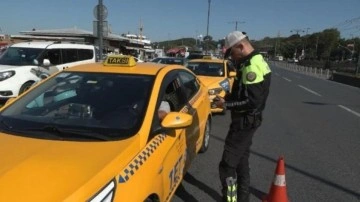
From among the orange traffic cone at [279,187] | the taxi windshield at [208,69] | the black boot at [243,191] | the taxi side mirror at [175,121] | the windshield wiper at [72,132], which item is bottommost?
the black boot at [243,191]

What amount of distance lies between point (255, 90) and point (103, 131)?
1504mm

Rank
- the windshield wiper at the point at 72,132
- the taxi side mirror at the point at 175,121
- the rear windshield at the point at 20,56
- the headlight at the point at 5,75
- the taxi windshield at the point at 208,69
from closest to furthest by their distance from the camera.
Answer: the windshield wiper at the point at 72,132 < the taxi side mirror at the point at 175,121 < the headlight at the point at 5,75 < the taxi windshield at the point at 208,69 < the rear windshield at the point at 20,56

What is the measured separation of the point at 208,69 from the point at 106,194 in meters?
10.3

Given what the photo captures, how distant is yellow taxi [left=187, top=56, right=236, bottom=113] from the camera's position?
10469mm

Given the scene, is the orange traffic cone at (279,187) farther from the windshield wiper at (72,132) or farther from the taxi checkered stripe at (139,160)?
the windshield wiper at (72,132)

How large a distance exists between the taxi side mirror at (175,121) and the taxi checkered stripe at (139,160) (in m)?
0.13

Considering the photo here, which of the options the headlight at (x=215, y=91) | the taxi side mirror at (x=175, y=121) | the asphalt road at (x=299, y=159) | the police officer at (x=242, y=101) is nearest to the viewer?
the taxi side mirror at (x=175, y=121)

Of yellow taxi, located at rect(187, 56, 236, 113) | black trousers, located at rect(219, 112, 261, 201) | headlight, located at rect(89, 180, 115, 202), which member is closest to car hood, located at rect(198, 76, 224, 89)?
yellow taxi, located at rect(187, 56, 236, 113)

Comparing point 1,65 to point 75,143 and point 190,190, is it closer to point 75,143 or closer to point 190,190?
point 190,190

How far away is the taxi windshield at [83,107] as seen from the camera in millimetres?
3453

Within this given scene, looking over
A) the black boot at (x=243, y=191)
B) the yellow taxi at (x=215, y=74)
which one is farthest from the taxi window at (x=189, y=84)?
the yellow taxi at (x=215, y=74)

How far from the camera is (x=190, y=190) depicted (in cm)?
501

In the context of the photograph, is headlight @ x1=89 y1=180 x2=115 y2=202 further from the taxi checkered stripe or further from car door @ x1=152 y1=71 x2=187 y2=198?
Result: car door @ x1=152 y1=71 x2=187 y2=198

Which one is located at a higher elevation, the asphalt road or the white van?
the white van
